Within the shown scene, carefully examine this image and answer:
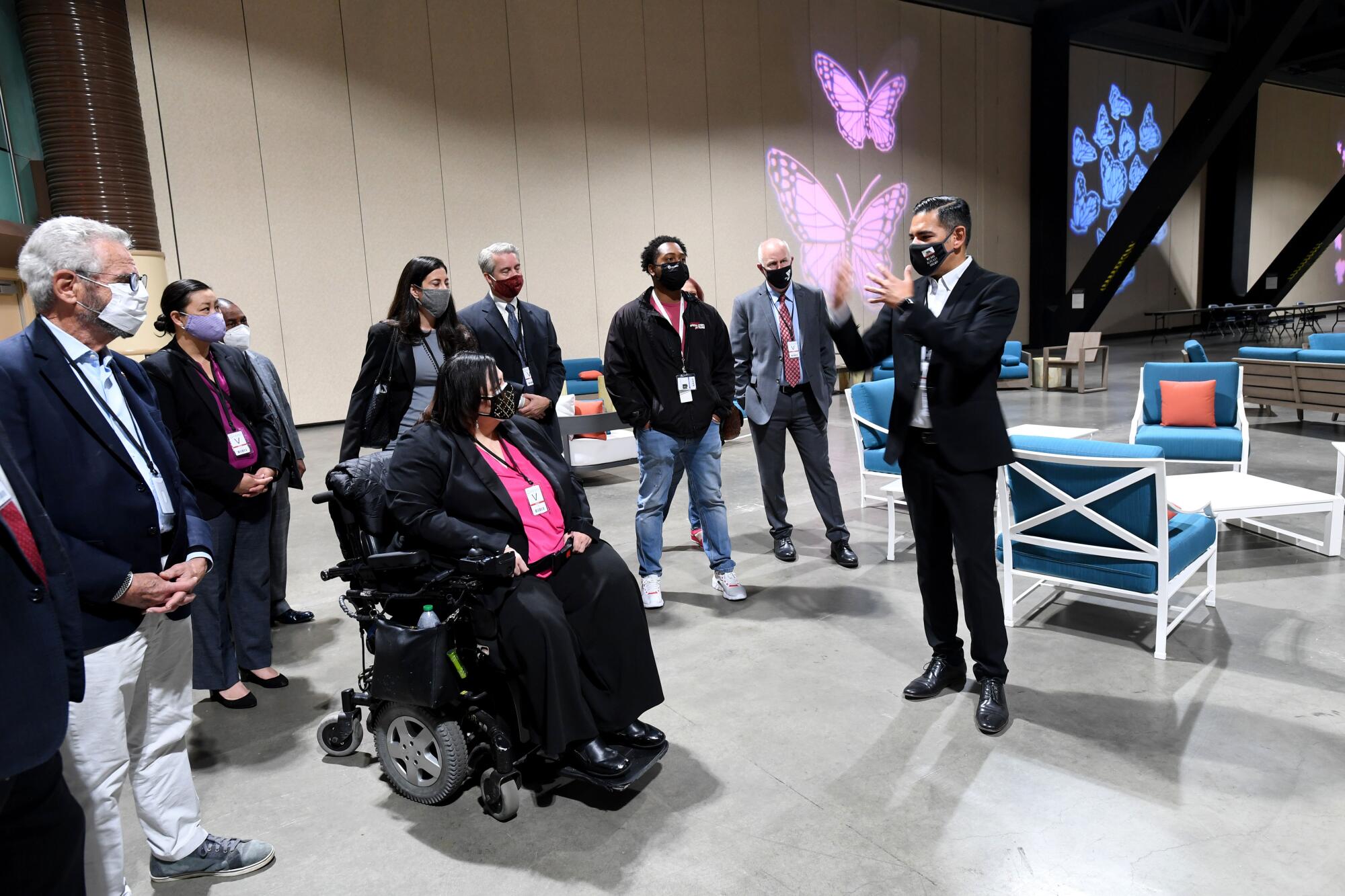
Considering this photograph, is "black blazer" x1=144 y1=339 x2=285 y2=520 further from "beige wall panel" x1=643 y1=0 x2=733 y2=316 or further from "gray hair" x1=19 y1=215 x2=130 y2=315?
"beige wall panel" x1=643 y1=0 x2=733 y2=316

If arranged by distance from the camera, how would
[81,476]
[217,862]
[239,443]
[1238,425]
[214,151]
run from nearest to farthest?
[81,476] → [217,862] → [239,443] → [1238,425] → [214,151]

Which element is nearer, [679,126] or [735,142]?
[679,126]

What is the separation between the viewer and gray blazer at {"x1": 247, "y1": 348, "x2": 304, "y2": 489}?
10.9 feet

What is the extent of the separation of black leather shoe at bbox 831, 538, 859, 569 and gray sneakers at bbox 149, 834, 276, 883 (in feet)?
9.23

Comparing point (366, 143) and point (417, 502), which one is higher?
point (366, 143)

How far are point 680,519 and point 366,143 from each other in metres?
6.50

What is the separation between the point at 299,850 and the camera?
214 cm

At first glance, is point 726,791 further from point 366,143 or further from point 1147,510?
point 366,143

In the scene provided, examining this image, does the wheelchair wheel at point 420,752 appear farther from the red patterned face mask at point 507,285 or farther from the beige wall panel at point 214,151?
the beige wall panel at point 214,151

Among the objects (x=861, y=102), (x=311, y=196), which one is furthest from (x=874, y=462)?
(x=861, y=102)

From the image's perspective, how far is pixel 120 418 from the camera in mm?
1835

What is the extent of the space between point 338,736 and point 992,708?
77.3 inches

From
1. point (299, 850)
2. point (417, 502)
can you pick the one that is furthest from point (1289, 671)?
point (299, 850)

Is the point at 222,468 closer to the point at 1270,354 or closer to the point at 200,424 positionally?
the point at 200,424
